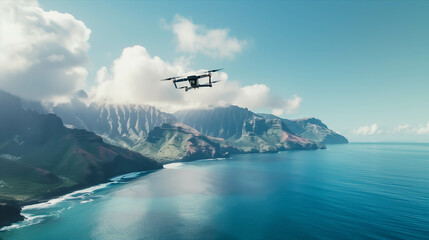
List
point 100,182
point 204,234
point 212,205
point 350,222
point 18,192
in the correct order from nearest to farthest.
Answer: point 204,234, point 350,222, point 212,205, point 18,192, point 100,182

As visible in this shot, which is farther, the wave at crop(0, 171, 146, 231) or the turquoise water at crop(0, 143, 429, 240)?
the wave at crop(0, 171, 146, 231)

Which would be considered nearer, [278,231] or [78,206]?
[278,231]

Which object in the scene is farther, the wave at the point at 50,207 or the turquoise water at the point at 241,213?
the wave at the point at 50,207

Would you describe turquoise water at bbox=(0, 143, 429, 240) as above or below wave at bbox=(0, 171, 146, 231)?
below

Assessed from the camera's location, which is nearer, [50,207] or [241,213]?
[241,213]

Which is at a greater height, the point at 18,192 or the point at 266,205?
the point at 18,192

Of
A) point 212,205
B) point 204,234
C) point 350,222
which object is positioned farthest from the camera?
point 212,205

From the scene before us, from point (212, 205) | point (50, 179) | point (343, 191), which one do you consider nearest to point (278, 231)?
point (212, 205)

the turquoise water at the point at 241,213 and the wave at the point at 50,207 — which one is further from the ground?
the wave at the point at 50,207

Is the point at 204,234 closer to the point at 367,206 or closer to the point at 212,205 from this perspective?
the point at 212,205

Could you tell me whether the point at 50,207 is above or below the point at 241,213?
above
